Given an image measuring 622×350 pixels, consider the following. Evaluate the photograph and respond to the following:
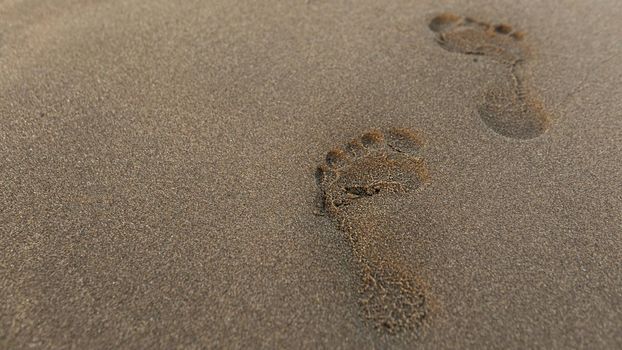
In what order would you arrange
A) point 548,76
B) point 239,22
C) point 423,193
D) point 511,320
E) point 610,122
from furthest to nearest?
point 239,22, point 548,76, point 610,122, point 423,193, point 511,320

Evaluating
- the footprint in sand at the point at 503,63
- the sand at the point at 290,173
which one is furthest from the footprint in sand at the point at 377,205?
the footprint in sand at the point at 503,63

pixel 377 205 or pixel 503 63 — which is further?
pixel 503 63

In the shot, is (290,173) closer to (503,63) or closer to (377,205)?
(377,205)

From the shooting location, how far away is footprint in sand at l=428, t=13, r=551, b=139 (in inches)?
54.7

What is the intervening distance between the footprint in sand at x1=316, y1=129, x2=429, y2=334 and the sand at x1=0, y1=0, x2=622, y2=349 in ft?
0.05

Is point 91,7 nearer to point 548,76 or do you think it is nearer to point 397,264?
point 397,264

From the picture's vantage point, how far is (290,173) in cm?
126

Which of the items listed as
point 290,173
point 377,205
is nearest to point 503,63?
point 377,205

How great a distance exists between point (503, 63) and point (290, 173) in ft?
2.93

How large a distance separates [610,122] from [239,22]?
134cm

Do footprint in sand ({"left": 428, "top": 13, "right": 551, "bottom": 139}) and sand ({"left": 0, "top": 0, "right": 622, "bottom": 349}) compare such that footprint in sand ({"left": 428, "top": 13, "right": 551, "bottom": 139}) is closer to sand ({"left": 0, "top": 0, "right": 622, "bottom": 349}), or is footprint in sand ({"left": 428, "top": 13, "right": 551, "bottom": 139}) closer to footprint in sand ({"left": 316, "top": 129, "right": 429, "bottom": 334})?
sand ({"left": 0, "top": 0, "right": 622, "bottom": 349})

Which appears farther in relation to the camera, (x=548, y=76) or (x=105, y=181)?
(x=548, y=76)

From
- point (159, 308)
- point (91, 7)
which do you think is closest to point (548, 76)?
point (159, 308)

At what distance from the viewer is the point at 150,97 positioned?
1438 mm
